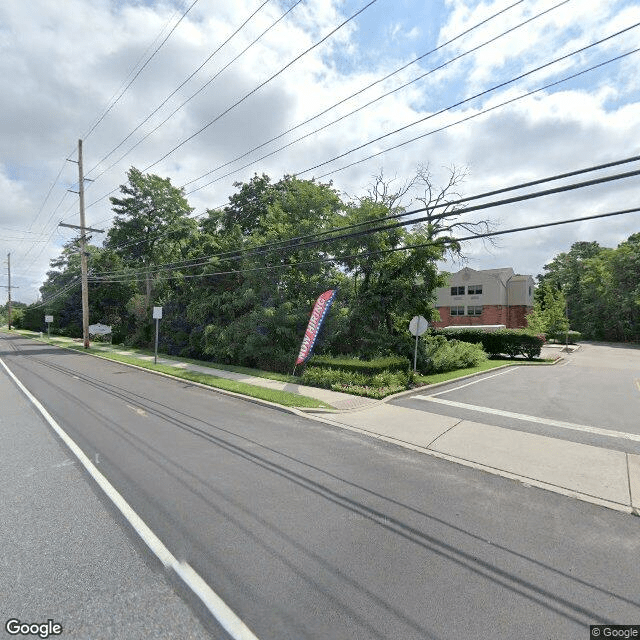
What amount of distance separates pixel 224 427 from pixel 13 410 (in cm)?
615

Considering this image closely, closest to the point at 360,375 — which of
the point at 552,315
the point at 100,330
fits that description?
the point at 552,315

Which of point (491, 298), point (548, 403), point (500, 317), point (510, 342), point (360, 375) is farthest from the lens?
point (491, 298)

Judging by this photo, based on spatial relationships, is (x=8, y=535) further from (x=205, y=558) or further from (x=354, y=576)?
(x=354, y=576)

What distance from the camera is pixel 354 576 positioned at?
3514mm

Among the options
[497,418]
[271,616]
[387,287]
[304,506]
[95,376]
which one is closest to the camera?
[271,616]

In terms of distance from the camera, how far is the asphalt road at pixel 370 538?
120 inches

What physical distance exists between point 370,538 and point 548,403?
382 inches

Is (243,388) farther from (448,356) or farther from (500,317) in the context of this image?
(500,317)

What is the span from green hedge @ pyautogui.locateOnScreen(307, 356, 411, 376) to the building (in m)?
34.9

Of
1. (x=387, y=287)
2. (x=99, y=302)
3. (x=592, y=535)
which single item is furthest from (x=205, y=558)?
(x=99, y=302)

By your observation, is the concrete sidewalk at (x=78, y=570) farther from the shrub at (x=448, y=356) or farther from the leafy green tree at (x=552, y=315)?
the leafy green tree at (x=552, y=315)

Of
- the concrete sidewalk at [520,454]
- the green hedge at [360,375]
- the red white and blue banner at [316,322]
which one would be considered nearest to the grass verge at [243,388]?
the concrete sidewalk at [520,454]

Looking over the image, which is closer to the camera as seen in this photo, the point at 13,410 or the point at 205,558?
the point at 205,558

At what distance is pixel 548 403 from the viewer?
451 inches
